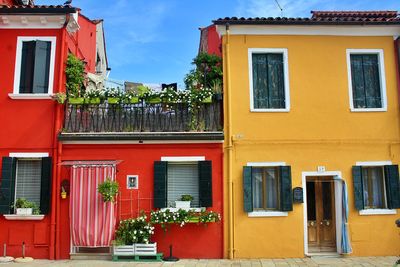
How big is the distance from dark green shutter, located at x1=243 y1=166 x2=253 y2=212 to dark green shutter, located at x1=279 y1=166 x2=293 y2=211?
2.96ft

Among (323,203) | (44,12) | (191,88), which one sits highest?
(44,12)

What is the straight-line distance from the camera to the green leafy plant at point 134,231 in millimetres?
11453

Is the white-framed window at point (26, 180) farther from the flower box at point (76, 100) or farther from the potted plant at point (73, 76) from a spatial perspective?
the potted plant at point (73, 76)

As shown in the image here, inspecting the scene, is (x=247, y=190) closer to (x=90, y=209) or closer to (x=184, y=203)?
(x=184, y=203)

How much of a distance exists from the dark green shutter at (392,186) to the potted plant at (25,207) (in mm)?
10080

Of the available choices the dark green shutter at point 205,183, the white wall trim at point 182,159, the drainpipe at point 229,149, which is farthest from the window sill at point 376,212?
the white wall trim at point 182,159

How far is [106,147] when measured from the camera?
480 inches

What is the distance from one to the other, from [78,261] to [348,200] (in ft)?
25.6

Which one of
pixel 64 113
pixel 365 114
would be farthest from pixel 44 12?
pixel 365 114

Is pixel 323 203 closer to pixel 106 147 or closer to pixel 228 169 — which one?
pixel 228 169

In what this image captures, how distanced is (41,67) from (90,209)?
4.45m

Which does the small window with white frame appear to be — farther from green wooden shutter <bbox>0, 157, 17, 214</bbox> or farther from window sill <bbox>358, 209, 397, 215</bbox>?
window sill <bbox>358, 209, 397, 215</bbox>

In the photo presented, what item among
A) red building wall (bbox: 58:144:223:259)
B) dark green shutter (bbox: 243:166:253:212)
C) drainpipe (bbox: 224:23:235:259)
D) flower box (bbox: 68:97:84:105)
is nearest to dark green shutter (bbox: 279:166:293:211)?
dark green shutter (bbox: 243:166:253:212)

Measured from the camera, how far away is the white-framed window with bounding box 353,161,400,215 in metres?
12.1
